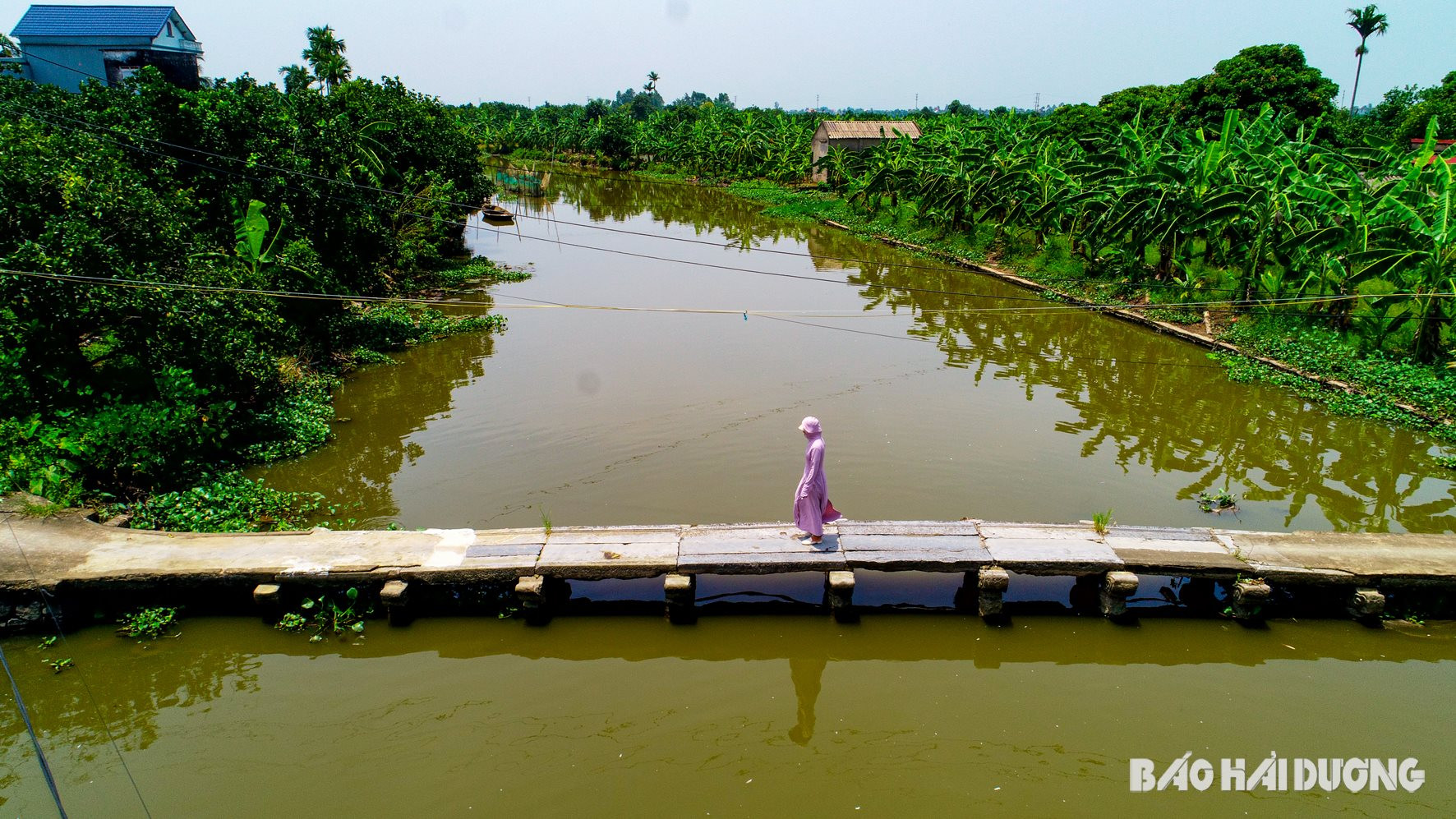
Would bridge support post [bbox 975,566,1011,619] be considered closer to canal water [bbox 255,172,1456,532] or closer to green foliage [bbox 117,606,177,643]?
canal water [bbox 255,172,1456,532]

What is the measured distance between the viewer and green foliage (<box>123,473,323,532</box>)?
24.3 ft

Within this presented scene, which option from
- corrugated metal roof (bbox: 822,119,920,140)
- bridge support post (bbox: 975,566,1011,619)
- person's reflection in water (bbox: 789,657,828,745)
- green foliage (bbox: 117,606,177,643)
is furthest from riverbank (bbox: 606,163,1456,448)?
corrugated metal roof (bbox: 822,119,920,140)

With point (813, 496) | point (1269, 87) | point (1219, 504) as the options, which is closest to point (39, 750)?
point (813, 496)

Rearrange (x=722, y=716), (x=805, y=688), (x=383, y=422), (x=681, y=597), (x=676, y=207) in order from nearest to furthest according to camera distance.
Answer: (x=722, y=716) < (x=805, y=688) < (x=681, y=597) < (x=383, y=422) < (x=676, y=207)

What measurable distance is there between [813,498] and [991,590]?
165 cm

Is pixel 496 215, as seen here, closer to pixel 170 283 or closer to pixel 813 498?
pixel 170 283

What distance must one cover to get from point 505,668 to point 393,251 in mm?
13161

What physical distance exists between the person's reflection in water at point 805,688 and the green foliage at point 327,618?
3.53 m

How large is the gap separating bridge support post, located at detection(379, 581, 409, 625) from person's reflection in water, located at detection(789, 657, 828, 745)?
3.14m

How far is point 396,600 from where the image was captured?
20.7ft

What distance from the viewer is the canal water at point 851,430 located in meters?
8.41

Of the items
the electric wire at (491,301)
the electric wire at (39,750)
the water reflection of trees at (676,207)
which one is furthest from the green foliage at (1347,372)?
the water reflection of trees at (676,207)

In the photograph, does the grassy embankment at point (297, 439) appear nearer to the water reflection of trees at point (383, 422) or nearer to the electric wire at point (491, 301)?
the water reflection of trees at point (383, 422)

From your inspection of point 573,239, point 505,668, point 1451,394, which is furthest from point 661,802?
point 573,239
